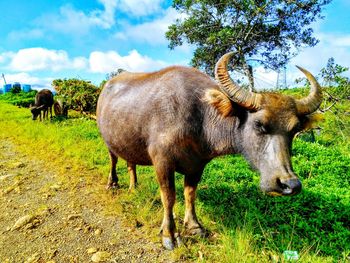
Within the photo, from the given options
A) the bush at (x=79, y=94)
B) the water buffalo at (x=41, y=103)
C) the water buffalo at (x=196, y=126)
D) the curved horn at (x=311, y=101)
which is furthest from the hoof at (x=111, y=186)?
the water buffalo at (x=41, y=103)

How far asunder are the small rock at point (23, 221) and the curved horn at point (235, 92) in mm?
A: 2934

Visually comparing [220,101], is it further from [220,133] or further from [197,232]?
[197,232]

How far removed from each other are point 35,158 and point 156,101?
457 cm

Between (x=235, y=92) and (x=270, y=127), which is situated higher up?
(x=235, y=92)

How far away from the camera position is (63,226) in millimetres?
3648

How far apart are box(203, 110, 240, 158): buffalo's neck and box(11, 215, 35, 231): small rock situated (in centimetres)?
249

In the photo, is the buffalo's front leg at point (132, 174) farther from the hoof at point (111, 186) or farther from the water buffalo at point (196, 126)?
the water buffalo at point (196, 126)

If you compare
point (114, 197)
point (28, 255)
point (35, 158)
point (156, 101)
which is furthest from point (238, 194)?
point (35, 158)

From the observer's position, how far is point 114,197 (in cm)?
446

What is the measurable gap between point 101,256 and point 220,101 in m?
1.98

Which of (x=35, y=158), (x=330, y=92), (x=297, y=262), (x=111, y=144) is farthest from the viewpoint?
(x=330, y=92)

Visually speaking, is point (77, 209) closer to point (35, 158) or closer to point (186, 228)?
point (186, 228)

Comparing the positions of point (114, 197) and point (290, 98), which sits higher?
point (290, 98)

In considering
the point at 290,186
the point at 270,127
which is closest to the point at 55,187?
the point at 270,127
